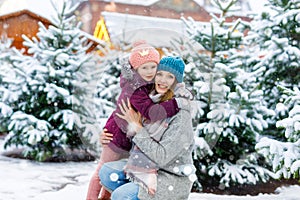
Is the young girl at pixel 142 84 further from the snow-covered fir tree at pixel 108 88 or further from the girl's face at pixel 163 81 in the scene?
the snow-covered fir tree at pixel 108 88

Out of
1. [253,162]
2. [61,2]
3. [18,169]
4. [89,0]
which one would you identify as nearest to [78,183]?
[18,169]

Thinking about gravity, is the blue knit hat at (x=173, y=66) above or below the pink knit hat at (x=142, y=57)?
below

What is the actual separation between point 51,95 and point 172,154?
5.58m

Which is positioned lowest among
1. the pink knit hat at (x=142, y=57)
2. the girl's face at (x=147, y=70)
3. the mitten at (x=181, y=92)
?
the mitten at (x=181, y=92)

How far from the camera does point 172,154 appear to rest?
2541 mm

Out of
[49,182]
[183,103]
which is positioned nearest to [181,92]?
[183,103]

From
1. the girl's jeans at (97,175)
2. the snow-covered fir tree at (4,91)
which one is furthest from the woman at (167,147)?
the snow-covered fir tree at (4,91)

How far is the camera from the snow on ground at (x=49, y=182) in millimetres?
4988

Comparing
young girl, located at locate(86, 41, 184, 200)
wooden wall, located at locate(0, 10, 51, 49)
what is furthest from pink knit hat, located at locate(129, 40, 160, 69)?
wooden wall, located at locate(0, 10, 51, 49)

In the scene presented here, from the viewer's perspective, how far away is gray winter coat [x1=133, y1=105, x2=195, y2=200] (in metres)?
2.53

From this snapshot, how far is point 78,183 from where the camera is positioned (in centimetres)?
667

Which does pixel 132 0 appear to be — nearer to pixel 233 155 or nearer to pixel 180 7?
pixel 180 7

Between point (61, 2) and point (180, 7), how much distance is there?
59.3ft

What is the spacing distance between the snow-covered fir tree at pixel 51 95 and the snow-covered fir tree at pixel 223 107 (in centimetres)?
216
